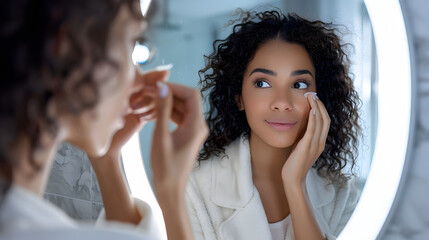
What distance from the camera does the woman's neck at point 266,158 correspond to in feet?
3.07

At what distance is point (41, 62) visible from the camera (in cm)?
35

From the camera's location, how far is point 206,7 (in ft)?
3.48

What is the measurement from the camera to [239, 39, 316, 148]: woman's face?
852 mm

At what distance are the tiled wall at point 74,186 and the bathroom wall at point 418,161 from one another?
579 millimetres

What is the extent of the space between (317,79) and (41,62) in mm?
651

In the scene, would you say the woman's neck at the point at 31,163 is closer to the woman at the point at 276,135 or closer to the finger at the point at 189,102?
the finger at the point at 189,102

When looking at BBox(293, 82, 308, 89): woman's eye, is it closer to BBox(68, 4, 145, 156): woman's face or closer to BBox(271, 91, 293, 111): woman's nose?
BBox(271, 91, 293, 111): woman's nose

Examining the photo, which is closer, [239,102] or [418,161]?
[418,161]

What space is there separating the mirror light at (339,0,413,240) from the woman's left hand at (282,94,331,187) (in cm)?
11

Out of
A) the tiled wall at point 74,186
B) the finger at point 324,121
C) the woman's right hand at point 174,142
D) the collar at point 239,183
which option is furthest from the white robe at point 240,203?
the woman's right hand at point 174,142

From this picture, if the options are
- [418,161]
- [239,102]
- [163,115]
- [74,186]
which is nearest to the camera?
[163,115]

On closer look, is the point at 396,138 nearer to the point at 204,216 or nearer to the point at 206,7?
the point at 204,216

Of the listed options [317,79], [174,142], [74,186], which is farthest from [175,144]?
[74,186]

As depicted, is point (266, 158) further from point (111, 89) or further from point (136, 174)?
point (111, 89)
